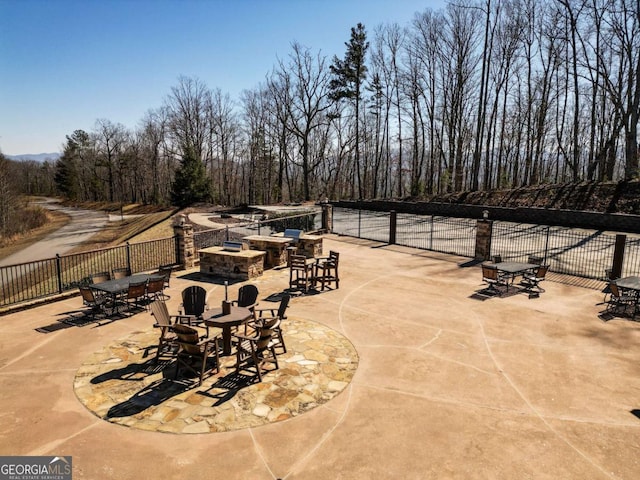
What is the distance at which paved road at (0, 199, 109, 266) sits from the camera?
86.9 ft

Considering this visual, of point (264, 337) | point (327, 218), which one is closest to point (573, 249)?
point (327, 218)

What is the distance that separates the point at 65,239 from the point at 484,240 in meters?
33.2

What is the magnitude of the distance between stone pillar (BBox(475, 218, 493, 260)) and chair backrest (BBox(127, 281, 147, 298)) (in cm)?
1119

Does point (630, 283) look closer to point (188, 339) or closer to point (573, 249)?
point (573, 249)

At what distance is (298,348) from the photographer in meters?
7.04

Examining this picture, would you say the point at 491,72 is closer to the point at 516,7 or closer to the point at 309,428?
the point at 516,7

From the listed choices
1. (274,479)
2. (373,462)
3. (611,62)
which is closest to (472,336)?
(373,462)

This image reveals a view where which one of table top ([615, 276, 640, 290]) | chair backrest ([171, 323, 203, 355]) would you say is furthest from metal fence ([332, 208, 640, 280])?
chair backrest ([171, 323, 203, 355])

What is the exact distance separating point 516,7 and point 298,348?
115 feet

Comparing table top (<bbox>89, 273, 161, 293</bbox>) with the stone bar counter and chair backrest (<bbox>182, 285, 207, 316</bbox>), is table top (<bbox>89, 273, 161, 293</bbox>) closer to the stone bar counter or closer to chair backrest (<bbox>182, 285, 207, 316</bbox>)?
chair backrest (<bbox>182, 285, 207, 316</bbox>)

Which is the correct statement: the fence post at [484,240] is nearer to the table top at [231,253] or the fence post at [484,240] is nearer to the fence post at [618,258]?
the fence post at [618,258]

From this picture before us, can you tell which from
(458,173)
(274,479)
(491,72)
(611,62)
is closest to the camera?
(274,479)

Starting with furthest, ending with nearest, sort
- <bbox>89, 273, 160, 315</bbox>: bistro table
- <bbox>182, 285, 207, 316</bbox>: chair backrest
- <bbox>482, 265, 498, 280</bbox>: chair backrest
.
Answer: <bbox>482, 265, 498, 280</bbox>: chair backrest < <bbox>89, 273, 160, 315</bbox>: bistro table < <bbox>182, 285, 207, 316</bbox>: chair backrest

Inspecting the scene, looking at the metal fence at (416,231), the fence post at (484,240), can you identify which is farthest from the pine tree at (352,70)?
the fence post at (484,240)
